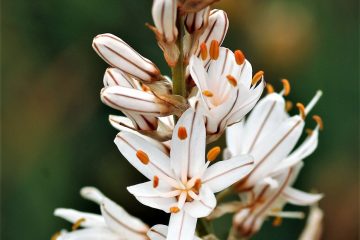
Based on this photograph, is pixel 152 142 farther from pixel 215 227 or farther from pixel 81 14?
pixel 81 14

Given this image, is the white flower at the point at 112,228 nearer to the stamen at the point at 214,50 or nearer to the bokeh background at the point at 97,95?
the stamen at the point at 214,50

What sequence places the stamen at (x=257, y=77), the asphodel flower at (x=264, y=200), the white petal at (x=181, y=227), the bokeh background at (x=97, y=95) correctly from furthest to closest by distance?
the bokeh background at (x=97, y=95), the asphodel flower at (x=264, y=200), the stamen at (x=257, y=77), the white petal at (x=181, y=227)

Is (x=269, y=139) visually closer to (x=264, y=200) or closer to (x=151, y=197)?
(x=264, y=200)

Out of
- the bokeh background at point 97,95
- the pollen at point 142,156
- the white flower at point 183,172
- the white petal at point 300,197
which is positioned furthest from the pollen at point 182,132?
the bokeh background at point 97,95

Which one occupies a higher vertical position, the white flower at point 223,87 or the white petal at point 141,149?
the white flower at point 223,87

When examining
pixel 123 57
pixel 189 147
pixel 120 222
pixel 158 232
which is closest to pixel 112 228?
pixel 120 222

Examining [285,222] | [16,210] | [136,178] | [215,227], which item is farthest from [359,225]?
[16,210]
